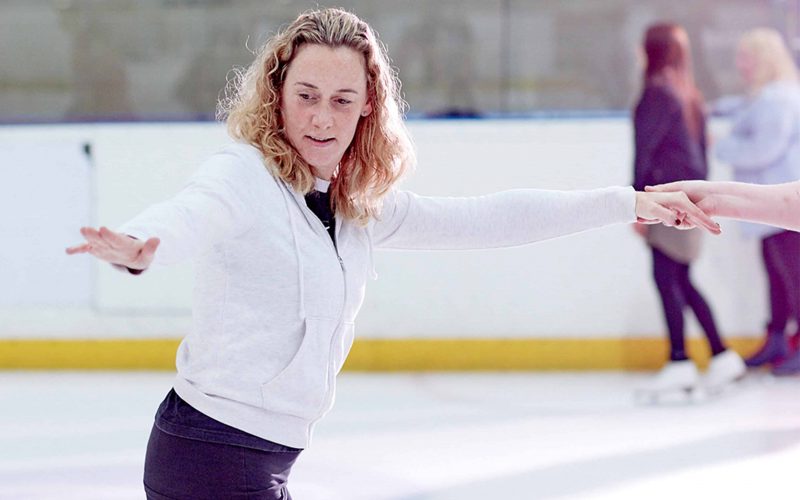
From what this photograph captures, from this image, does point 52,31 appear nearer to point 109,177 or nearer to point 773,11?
point 109,177

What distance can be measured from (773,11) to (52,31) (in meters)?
4.21

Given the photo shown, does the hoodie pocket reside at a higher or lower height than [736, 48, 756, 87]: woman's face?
lower

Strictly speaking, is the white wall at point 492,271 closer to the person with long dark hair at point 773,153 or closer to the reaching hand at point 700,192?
the person with long dark hair at point 773,153

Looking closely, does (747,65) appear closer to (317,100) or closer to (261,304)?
(317,100)

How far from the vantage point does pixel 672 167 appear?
5543 mm

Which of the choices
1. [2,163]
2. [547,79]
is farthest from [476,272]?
[2,163]

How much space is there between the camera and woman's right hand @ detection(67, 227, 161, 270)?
1.41m

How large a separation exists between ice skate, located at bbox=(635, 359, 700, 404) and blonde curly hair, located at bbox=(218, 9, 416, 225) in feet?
12.3

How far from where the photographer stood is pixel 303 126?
Answer: 1796 mm

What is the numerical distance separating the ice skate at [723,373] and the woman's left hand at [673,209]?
360cm

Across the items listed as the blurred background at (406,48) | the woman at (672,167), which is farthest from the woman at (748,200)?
the blurred background at (406,48)

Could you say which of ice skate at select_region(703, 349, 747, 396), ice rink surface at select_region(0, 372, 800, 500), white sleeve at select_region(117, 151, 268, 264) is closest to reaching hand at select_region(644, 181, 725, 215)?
white sleeve at select_region(117, 151, 268, 264)

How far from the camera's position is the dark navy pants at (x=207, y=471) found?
67.0 inches

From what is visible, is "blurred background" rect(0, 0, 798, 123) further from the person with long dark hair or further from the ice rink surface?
the ice rink surface
